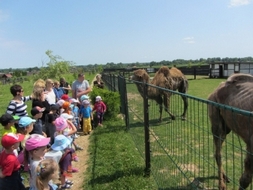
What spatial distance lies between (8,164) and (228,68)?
2655 cm

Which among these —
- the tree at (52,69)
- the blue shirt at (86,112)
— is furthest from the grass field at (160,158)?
the tree at (52,69)

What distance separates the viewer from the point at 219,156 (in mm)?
3846

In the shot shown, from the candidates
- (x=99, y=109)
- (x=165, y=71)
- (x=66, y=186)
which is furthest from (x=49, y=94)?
(x=165, y=71)

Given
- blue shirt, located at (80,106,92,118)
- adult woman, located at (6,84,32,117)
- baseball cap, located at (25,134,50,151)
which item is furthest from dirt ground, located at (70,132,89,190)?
baseball cap, located at (25,134,50,151)

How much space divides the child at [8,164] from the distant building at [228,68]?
2394 centimetres

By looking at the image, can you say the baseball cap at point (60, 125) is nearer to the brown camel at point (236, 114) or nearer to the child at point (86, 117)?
the brown camel at point (236, 114)

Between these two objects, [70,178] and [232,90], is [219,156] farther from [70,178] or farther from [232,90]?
[70,178]

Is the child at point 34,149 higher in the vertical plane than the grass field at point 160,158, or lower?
higher

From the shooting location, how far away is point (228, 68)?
2669 cm

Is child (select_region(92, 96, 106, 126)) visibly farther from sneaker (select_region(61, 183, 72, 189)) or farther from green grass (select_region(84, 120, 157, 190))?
A: sneaker (select_region(61, 183, 72, 189))

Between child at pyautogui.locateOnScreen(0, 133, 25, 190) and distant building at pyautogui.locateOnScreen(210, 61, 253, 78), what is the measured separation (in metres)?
23.9

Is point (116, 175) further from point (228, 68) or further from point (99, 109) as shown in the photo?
point (228, 68)

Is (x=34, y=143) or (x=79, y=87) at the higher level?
(x=79, y=87)

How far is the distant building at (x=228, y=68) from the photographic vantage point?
24.5m
